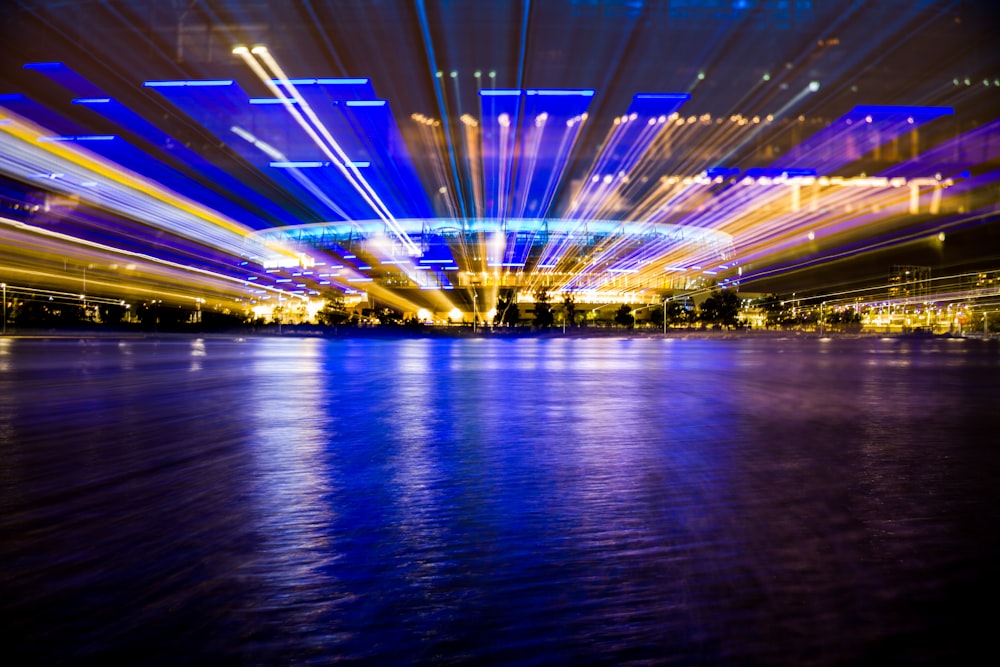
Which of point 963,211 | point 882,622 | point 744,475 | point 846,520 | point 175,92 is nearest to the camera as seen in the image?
point 882,622

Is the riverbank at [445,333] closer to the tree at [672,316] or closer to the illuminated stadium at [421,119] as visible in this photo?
the illuminated stadium at [421,119]

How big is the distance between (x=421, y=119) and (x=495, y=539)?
16206 millimetres

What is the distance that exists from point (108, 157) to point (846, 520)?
21.9 m

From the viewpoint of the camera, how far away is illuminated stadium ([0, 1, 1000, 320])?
11.6 m

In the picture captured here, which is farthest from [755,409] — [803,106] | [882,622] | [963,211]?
[963,211]

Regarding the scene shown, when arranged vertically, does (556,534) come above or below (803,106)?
below

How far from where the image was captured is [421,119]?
16.4 meters

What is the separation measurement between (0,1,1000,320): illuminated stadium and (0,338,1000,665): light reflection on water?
10.0 meters

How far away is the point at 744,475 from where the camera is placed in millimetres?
2230

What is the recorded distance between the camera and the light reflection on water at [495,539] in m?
0.99

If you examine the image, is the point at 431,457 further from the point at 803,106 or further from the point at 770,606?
the point at 803,106

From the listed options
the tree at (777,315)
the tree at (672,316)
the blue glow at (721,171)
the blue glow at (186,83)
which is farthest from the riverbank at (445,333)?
the blue glow at (186,83)

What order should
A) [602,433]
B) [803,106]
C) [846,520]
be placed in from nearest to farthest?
[846,520] → [602,433] → [803,106]

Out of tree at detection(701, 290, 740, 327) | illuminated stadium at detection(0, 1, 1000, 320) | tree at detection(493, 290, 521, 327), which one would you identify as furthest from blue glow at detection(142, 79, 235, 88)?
tree at detection(701, 290, 740, 327)
